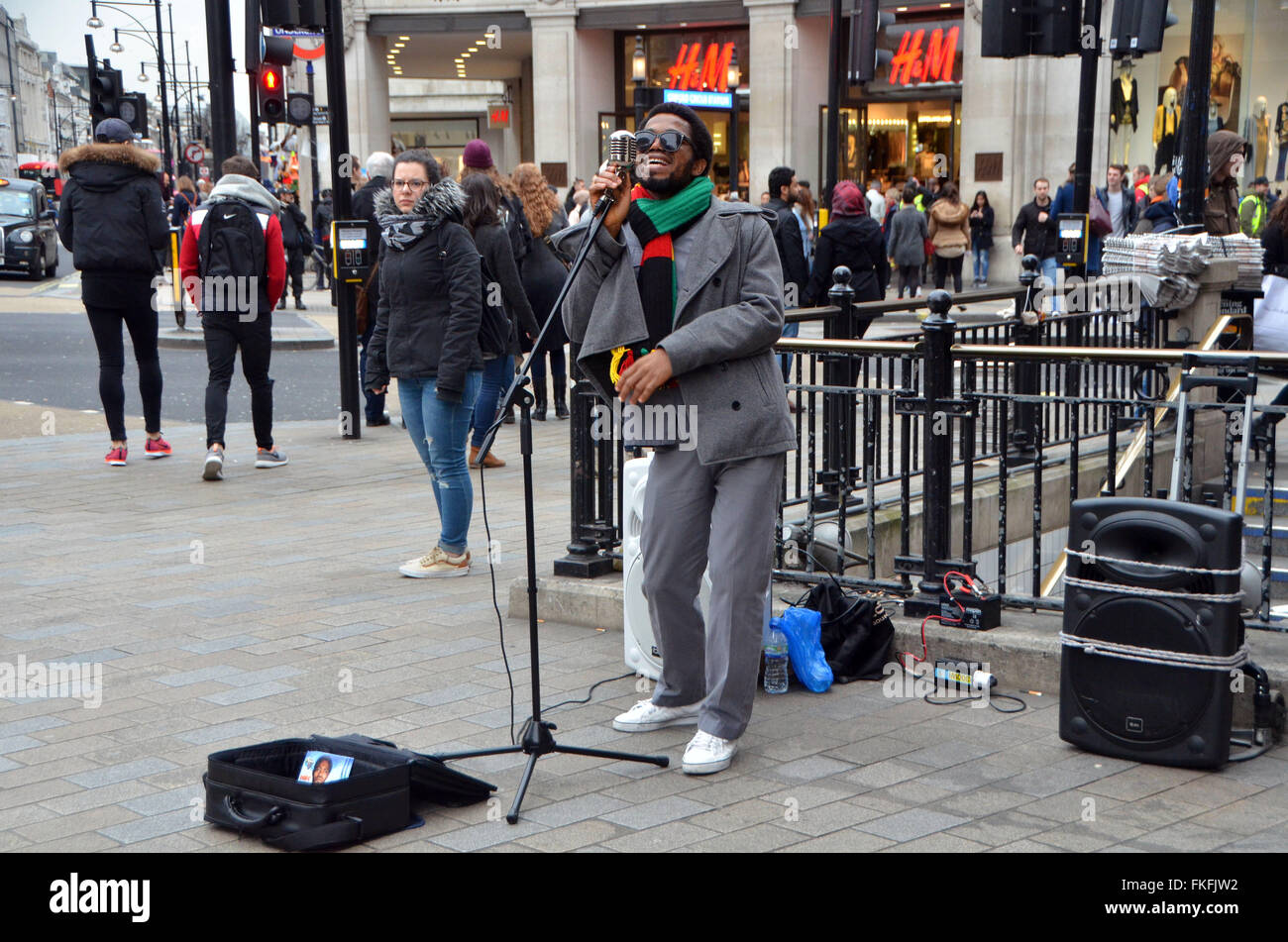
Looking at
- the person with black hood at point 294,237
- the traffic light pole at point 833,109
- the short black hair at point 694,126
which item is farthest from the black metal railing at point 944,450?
the person with black hood at point 294,237

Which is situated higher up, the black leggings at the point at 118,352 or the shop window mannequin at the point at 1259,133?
the shop window mannequin at the point at 1259,133

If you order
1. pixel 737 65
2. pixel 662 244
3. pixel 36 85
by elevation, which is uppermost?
pixel 36 85

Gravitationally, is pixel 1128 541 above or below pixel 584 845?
above

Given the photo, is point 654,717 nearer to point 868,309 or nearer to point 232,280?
point 868,309

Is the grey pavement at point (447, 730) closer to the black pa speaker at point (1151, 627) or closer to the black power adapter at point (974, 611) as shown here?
the black pa speaker at point (1151, 627)

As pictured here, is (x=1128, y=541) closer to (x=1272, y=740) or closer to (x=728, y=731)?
(x=1272, y=740)

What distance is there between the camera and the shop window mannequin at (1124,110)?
84.0 ft

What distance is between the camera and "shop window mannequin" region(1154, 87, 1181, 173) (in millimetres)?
25297

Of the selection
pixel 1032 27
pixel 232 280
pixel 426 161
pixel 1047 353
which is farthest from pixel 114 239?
pixel 1047 353

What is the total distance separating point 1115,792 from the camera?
14.4 ft

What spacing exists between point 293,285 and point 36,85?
14839 cm

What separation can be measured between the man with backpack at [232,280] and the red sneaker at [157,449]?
2.93 feet

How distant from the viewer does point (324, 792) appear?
155 inches

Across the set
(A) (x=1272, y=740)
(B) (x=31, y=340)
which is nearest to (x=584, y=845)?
(A) (x=1272, y=740)
